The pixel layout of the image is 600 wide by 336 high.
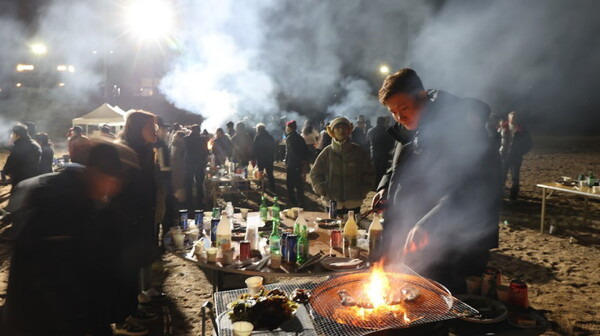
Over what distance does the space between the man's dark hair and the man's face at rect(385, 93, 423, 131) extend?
0.11ft

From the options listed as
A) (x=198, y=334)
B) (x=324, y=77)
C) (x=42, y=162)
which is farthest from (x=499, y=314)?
(x=324, y=77)

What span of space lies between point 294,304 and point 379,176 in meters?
8.35

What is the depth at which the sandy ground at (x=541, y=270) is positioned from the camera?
4352mm

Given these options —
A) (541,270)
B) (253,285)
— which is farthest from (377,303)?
(541,270)

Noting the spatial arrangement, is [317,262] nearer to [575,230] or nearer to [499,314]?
[499,314]

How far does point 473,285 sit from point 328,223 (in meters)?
1.61

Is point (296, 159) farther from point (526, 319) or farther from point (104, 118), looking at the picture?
point (104, 118)

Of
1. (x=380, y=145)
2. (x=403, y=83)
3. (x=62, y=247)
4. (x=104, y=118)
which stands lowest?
(x=62, y=247)

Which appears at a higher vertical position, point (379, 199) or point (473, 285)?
point (379, 199)

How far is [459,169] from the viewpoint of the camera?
2783mm

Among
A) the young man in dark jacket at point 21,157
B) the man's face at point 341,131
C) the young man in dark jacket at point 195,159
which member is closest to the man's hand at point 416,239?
the man's face at point 341,131

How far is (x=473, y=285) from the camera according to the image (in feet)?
10.6

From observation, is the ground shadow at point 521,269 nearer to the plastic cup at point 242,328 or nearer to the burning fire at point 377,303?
the burning fire at point 377,303

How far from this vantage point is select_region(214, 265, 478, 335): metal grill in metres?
1.99
